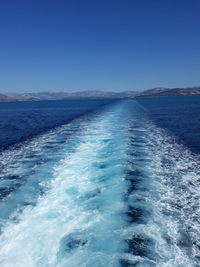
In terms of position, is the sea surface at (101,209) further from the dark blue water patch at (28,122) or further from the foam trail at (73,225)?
the dark blue water patch at (28,122)

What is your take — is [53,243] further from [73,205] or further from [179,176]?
[179,176]

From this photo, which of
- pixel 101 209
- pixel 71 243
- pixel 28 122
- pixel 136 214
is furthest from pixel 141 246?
pixel 28 122

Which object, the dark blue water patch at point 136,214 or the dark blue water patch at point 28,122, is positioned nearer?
the dark blue water patch at point 136,214

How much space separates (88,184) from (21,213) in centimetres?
341

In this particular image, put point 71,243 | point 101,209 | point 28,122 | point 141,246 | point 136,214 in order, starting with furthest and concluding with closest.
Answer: point 28,122, point 101,209, point 136,214, point 71,243, point 141,246

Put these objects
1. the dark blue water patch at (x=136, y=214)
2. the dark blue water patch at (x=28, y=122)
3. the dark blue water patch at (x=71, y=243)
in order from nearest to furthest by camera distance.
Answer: the dark blue water patch at (x=71, y=243) → the dark blue water patch at (x=136, y=214) → the dark blue water patch at (x=28, y=122)

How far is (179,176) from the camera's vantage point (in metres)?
11.0

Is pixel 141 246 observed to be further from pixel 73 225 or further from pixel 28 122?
pixel 28 122

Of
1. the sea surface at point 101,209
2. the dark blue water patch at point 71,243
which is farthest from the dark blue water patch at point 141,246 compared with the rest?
the dark blue water patch at point 71,243

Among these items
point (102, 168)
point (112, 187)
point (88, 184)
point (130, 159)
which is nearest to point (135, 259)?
point (112, 187)

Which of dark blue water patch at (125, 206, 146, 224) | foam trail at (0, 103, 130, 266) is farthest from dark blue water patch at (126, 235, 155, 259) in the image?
dark blue water patch at (125, 206, 146, 224)

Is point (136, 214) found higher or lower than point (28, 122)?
lower

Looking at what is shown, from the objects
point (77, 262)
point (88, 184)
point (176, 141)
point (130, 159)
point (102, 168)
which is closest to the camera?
point (77, 262)

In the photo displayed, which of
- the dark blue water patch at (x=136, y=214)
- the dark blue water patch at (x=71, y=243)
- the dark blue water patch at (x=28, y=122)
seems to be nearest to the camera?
the dark blue water patch at (x=71, y=243)
